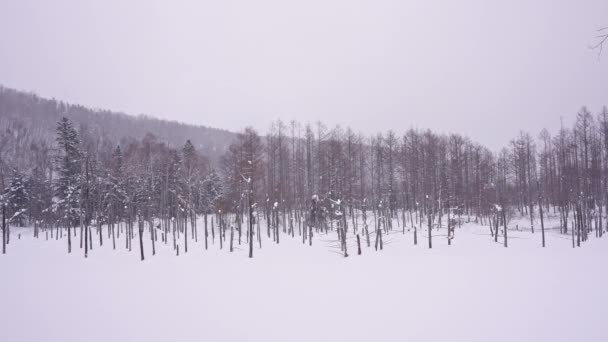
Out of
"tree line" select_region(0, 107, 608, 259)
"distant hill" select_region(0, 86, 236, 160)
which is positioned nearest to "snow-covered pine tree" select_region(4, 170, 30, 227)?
"tree line" select_region(0, 107, 608, 259)

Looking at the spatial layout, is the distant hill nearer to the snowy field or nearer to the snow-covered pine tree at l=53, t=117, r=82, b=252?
the snow-covered pine tree at l=53, t=117, r=82, b=252

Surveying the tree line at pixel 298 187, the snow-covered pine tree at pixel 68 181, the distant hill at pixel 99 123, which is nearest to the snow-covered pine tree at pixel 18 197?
the tree line at pixel 298 187

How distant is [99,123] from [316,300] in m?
131

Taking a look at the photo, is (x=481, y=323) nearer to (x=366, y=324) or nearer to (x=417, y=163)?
(x=366, y=324)

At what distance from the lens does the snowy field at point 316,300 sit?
8055 millimetres

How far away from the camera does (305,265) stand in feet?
59.7

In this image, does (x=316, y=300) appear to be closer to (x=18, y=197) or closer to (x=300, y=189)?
(x=300, y=189)

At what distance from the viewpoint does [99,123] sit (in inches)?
4422

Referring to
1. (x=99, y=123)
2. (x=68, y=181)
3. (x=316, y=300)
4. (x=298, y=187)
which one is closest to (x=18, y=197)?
(x=68, y=181)

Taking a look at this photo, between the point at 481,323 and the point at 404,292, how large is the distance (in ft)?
11.2

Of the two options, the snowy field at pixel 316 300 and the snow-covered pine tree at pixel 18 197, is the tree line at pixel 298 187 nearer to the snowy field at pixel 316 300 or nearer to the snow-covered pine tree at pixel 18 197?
the snow-covered pine tree at pixel 18 197

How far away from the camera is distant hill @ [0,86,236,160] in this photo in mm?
97250

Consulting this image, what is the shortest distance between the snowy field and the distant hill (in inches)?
2845

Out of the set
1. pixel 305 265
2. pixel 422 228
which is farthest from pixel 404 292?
pixel 422 228
